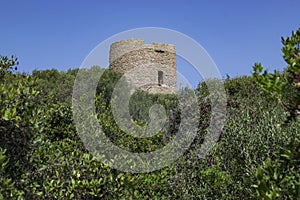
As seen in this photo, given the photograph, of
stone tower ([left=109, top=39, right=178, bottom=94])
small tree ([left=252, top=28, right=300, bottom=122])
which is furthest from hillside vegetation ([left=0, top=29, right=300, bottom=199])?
stone tower ([left=109, top=39, right=178, bottom=94])

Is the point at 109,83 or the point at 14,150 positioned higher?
the point at 109,83

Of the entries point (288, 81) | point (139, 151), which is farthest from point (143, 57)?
point (288, 81)

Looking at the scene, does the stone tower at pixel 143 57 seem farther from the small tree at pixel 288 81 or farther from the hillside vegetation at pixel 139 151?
the small tree at pixel 288 81

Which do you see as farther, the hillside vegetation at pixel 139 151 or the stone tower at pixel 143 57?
the stone tower at pixel 143 57

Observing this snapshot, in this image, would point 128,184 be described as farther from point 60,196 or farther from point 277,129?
point 277,129

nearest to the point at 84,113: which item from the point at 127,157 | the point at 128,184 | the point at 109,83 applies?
the point at 127,157

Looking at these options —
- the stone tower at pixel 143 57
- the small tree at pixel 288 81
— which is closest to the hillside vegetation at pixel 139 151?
the small tree at pixel 288 81

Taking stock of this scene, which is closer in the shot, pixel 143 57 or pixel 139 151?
pixel 139 151

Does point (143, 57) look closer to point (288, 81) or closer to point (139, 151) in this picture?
point (139, 151)

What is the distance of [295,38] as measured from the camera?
7.25 feet

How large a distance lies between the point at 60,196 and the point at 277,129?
118 inches

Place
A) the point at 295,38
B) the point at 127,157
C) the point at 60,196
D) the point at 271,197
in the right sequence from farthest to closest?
the point at 127,157
the point at 60,196
the point at 295,38
the point at 271,197

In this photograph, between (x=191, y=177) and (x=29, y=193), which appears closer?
(x=29, y=193)

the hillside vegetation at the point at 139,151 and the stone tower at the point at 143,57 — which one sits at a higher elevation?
the stone tower at the point at 143,57
